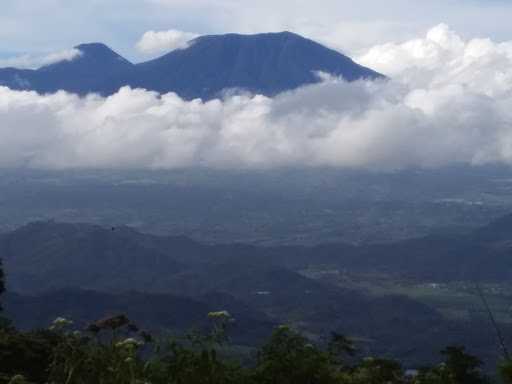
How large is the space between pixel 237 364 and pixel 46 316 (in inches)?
7712

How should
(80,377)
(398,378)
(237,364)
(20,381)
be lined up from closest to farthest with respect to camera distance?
(20,381) → (80,377) → (237,364) → (398,378)

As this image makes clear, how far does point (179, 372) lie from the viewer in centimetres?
1118

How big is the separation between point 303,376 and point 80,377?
3.50 m

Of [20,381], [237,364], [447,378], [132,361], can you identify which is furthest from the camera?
[447,378]

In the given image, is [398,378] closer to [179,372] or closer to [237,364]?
[237,364]

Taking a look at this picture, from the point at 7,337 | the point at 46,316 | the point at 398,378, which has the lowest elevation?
the point at 46,316

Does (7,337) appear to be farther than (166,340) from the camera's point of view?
Yes

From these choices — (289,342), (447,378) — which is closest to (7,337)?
(289,342)

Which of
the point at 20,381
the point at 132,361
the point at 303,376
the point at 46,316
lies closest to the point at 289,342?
the point at 303,376

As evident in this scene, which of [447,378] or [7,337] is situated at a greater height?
[447,378]

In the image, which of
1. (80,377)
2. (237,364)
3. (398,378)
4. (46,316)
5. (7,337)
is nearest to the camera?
(80,377)

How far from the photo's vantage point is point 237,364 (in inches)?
475

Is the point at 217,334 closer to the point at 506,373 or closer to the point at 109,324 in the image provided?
the point at 109,324

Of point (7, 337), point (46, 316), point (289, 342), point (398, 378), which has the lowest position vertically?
point (46, 316)
